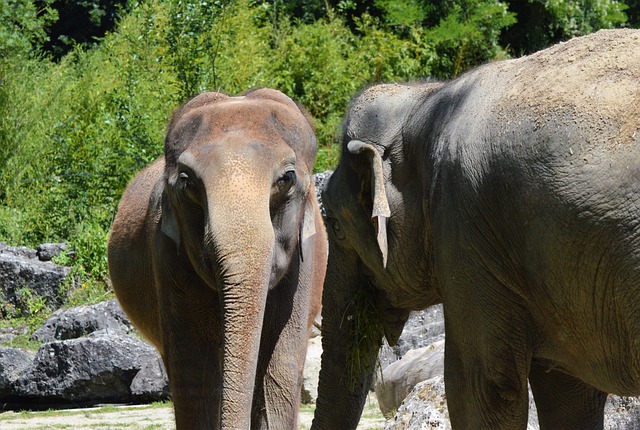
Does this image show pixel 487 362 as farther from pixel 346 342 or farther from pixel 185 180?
pixel 185 180

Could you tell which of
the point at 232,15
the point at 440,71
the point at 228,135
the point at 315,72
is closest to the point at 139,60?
the point at 232,15

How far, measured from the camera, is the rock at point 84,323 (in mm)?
11914

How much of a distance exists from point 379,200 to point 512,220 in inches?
32.0

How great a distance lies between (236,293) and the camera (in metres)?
4.95

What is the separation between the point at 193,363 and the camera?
6152 mm

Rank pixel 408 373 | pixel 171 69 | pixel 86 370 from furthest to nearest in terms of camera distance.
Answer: pixel 171 69, pixel 86 370, pixel 408 373

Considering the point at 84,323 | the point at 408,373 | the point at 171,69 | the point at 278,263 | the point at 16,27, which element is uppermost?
the point at 16,27

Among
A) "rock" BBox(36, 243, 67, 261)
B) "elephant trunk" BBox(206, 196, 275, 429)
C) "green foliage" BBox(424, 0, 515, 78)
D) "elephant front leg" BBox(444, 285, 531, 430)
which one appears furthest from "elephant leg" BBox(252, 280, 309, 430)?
"green foliage" BBox(424, 0, 515, 78)

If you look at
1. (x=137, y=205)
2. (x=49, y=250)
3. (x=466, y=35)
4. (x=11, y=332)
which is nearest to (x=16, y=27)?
(x=49, y=250)

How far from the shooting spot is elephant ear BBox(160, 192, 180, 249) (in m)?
5.76

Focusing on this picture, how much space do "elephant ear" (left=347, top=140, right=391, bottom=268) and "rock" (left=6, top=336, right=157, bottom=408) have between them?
626 cm

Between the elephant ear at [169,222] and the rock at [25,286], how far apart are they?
7741 mm

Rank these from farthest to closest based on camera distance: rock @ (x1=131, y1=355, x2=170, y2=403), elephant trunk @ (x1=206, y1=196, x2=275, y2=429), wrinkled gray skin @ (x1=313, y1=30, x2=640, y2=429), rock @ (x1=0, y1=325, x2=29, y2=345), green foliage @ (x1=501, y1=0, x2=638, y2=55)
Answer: green foliage @ (x1=501, y1=0, x2=638, y2=55), rock @ (x1=0, y1=325, x2=29, y2=345), rock @ (x1=131, y1=355, x2=170, y2=403), elephant trunk @ (x1=206, y1=196, x2=275, y2=429), wrinkled gray skin @ (x1=313, y1=30, x2=640, y2=429)

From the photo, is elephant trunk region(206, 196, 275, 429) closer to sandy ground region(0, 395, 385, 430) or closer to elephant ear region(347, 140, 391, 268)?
elephant ear region(347, 140, 391, 268)
